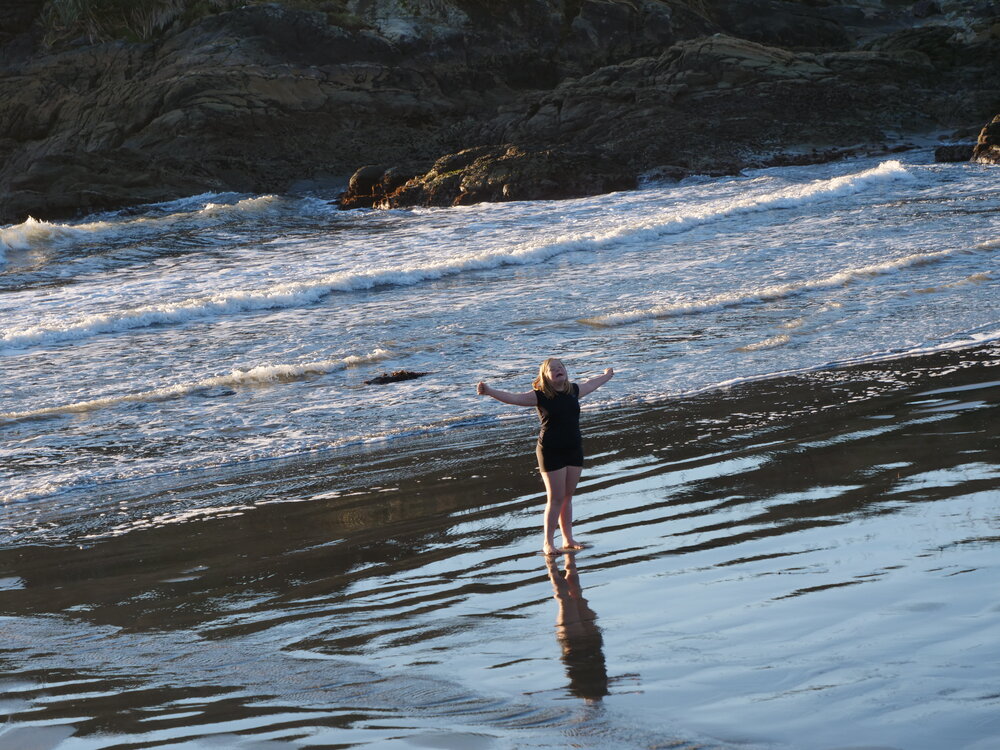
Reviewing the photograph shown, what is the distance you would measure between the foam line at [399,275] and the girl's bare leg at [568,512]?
417 inches

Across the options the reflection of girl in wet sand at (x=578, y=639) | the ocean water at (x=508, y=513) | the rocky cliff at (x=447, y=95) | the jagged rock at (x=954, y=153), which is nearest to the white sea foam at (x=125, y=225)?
the rocky cliff at (x=447, y=95)

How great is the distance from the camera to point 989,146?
1102 inches

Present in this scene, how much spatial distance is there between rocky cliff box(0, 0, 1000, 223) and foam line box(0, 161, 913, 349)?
540 cm

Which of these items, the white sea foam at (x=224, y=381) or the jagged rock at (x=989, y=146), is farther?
the jagged rock at (x=989, y=146)

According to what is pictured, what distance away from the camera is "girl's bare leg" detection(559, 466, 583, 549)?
230 inches

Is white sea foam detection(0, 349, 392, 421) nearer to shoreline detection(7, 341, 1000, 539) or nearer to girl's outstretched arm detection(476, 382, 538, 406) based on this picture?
shoreline detection(7, 341, 1000, 539)

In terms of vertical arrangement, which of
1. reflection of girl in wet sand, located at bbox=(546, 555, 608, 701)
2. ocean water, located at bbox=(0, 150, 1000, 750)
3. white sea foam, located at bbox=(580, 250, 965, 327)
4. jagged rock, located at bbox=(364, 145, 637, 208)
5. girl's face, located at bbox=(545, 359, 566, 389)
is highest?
jagged rock, located at bbox=(364, 145, 637, 208)

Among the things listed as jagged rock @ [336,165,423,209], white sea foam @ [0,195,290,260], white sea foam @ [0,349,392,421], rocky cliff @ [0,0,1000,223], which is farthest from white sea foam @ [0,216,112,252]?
white sea foam @ [0,349,392,421]

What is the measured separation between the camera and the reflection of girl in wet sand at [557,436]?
5980mm

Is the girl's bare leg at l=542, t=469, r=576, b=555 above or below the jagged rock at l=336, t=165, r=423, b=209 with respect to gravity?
below

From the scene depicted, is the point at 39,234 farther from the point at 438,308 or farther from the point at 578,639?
the point at 578,639

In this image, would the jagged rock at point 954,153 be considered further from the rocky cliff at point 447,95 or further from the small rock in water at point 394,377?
the small rock in water at point 394,377

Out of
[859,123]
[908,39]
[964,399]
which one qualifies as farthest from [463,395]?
[908,39]

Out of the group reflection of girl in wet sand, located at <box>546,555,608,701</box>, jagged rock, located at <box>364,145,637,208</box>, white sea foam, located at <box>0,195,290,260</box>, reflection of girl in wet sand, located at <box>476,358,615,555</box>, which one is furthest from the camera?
jagged rock, located at <box>364,145,637,208</box>
